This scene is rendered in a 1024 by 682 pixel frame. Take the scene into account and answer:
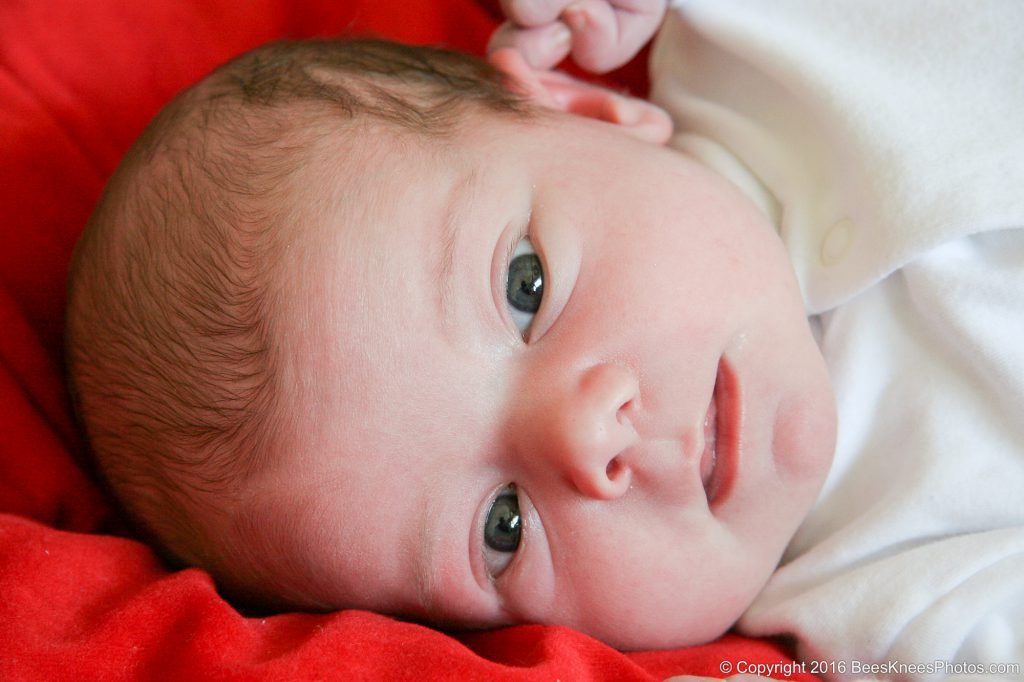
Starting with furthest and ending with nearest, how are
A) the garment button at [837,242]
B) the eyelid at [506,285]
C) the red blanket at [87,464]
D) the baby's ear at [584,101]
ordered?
the baby's ear at [584,101]
the garment button at [837,242]
the eyelid at [506,285]
the red blanket at [87,464]

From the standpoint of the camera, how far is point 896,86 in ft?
4.88

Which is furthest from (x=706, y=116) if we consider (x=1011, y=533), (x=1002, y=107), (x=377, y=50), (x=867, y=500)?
(x=1011, y=533)

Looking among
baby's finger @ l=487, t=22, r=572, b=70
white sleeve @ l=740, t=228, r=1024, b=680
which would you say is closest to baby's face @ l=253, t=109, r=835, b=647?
white sleeve @ l=740, t=228, r=1024, b=680

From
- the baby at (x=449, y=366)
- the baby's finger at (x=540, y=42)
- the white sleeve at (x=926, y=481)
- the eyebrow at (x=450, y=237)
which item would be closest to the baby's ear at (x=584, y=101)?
the baby's finger at (x=540, y=42)

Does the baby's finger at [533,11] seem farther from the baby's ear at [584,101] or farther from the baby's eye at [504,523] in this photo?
the baby's eye at [504,523]

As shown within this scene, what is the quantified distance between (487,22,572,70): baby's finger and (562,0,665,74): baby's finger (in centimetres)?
3

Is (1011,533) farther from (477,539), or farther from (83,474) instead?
(83,474)

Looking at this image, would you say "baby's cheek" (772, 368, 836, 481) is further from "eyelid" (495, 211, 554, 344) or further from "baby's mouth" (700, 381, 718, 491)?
"eyelid" (495, 211, 554, 344)

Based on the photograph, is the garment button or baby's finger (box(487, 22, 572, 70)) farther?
baby's finger (box(487, 22, 572, 70))

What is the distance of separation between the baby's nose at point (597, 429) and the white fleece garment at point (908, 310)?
1.42ft

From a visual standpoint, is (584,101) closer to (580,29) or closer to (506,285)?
(580,29)

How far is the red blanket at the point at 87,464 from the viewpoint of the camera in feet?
3.60

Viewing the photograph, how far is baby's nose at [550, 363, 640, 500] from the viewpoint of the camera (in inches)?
45.2

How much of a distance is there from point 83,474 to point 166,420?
1.34ft
